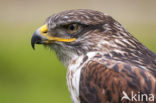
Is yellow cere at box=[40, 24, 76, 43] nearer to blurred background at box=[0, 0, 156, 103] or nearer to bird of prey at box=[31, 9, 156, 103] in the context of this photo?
bird of prey at box=[31, 9, 156, 103]

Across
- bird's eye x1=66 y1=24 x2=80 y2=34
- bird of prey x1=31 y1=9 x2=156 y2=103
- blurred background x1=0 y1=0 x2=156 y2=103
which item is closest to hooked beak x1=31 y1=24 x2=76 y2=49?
bird of prey x1=31 y1=9 x2=156 y2=103

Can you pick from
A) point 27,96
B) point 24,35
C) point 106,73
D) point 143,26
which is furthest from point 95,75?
point 143,26

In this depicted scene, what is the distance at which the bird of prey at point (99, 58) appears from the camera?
5.57m

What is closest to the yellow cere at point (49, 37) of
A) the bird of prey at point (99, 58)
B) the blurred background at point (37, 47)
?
the bird of prey at point (99, 58)

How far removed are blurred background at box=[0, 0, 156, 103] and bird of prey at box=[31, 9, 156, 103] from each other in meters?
0.39

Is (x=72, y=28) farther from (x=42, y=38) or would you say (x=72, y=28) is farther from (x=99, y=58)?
(x=99, y=58)

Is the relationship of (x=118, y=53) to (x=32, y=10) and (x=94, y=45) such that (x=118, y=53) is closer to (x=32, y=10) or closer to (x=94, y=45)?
(x=94, y=45)

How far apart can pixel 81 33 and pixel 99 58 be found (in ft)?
1.58

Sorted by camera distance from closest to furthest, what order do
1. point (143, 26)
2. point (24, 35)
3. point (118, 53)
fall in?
point (118, 53)
point (24, 35)
point (143, 26)

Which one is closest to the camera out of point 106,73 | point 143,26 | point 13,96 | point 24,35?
point 106,73

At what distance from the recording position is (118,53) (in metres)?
6.15

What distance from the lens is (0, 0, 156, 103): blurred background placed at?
12.2m

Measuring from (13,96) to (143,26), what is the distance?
9953 mm

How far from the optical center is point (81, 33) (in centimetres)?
638
